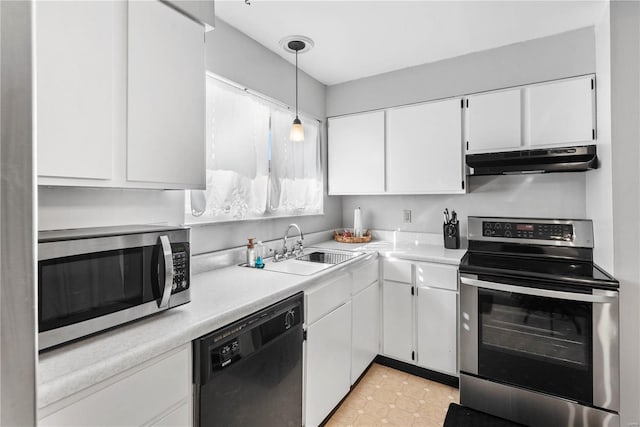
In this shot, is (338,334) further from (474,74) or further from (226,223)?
(474,74)

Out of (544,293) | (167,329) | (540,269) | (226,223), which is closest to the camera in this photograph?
(167,329)

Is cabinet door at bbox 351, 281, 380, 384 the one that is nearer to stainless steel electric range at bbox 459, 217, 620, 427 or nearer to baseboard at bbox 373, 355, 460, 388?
baseboard at bbox 373, 355, 460, 388

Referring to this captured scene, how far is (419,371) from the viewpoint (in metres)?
2.48

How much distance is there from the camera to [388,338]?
2574 millimetres

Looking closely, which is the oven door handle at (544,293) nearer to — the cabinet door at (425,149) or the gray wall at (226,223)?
the cabinet door at (425,149)

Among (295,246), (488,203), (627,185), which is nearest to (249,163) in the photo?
(295,246)

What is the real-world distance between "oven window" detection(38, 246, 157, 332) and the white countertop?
88 mm

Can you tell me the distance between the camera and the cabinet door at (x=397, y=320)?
247cm

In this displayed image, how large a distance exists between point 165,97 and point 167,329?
36.9 inches

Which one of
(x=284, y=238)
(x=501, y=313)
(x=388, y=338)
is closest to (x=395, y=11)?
(x=284, y=238)

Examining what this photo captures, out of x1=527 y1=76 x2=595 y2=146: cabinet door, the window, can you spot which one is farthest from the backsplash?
the window

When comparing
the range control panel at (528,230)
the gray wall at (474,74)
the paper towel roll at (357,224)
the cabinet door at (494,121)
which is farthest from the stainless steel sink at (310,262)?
the gray wall at (474,74)

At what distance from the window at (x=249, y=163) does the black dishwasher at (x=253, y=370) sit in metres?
0.83

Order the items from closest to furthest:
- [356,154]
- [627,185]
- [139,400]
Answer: [139,400], [627,185], [356,154]
